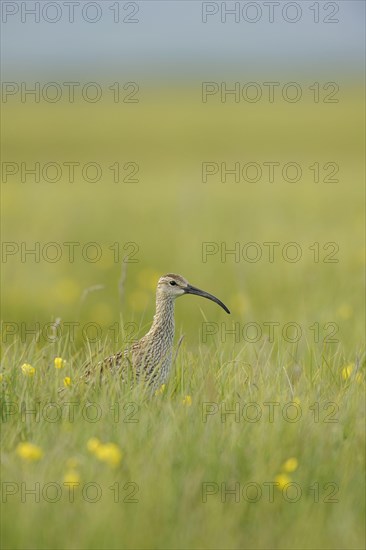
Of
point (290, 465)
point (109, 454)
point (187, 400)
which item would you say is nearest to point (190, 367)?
point (187, 400)

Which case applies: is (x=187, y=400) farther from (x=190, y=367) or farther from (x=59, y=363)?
(x=59, y=363)

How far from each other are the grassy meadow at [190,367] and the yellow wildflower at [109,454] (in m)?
0.01

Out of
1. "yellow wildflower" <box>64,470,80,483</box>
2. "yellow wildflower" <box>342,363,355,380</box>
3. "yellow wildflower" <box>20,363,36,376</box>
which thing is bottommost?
"yellow wildflower" <box>64,470,80,483</box>

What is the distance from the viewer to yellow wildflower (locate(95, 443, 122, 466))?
4176 mm

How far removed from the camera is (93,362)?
18.7 feet

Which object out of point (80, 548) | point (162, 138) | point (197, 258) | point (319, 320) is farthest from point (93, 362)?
point (162, 138)

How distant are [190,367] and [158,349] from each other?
0.41 meters

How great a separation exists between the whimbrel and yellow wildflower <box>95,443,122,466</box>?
1006 millimetres

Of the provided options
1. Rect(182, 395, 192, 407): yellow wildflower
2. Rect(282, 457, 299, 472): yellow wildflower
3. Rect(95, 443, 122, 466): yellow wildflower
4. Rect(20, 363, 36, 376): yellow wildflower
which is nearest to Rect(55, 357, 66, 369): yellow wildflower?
Rect(20, 363, 36, 376): yellow wildflower

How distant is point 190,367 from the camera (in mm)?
5648

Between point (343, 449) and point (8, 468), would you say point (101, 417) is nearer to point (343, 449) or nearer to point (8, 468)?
point (8, 468)

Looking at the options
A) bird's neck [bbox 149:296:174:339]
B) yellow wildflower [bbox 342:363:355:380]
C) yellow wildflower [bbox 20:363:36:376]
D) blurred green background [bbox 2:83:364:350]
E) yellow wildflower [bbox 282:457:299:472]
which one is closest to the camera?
yellow wildflower [bbox 282:457:299:472]

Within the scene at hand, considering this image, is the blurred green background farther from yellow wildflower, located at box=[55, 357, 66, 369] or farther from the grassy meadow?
yellow wildflower, located at box=[55, 357, 66, 369]

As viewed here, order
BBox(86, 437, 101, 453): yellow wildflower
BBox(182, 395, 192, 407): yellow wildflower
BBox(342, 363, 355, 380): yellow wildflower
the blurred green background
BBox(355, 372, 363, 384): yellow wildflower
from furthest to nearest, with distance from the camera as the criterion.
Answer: the blurred green background, BBox(342, 363, 355, 380): yellow wildflower, BBox(355, 372, 363, 384): yellow wildflower, BBox(182, 395, 192, 407): yellow wildflower, BBox(86, 437, 101, 453): yellow wildflower
